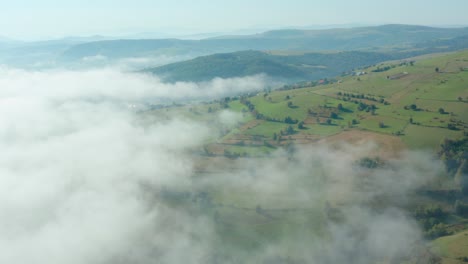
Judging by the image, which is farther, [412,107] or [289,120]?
[289,120]

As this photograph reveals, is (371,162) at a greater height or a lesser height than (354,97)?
lesser

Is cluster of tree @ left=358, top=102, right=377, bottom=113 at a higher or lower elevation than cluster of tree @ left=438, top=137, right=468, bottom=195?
higher

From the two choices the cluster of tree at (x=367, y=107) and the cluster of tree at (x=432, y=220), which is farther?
the cluster of tree at (x=367, y=107)

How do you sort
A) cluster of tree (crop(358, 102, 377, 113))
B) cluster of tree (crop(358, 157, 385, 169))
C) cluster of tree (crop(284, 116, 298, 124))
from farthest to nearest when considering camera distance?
1. cluster of tree (crop(284, 116, 298, 124))
2. cluster of tree (crop(358, 102, 377, 113))
3. cluster of tree (crop(358, 157, 385, 169))

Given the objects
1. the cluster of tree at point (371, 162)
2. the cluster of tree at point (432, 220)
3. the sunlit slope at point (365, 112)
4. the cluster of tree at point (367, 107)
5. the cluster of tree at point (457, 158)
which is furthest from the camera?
the cluster of tree at point (367, 107)

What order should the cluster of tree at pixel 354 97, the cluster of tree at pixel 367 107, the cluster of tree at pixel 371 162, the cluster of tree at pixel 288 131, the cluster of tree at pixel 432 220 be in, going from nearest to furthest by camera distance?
the cluster of tree at pixel 432 220, the cluster of tree at pixel 371 162, the cluster of tree at pixel 288 131, the cluster of tree at pixel 367 107, the cluster of tree at pixel 354 97

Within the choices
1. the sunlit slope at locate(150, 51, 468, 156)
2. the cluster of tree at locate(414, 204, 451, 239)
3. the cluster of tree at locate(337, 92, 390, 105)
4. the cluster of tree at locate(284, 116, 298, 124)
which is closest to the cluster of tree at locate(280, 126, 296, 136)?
the sunlit slope at locate(150, 51, 468, 156)

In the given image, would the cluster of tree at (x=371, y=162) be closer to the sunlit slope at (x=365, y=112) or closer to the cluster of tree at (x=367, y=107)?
the sunlit slope at (x=365, y=112)

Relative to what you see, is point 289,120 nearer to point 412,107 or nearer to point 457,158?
point 412,107

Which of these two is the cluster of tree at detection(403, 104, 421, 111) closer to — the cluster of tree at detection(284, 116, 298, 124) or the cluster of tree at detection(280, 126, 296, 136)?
the cluster of tree at detection(284, 116, 298, 124)

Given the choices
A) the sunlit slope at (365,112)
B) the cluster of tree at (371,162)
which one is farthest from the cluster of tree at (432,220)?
the sunlit slope at (365,112)

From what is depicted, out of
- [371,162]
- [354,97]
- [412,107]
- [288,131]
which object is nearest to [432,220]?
[371,162]
